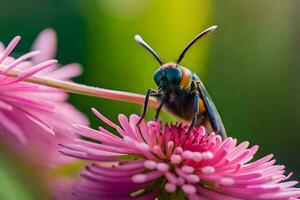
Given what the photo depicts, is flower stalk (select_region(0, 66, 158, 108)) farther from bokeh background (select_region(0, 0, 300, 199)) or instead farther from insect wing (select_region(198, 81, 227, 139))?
bokeh background (select_region(0, 0, 300, 199))

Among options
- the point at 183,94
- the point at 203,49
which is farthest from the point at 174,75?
the point at 203,49

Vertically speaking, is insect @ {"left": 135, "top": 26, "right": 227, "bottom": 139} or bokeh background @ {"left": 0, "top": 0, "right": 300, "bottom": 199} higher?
bokeh background @ {"left": 0, "top": 0, "right": 300, "bottom": 199}

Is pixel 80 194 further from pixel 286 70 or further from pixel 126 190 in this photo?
pixel 286 70

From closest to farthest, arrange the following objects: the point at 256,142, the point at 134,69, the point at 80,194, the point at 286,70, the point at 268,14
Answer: the point at 80,194
the point at 134,69
the point at 256,142
the point at 286,70
the point at 268,14

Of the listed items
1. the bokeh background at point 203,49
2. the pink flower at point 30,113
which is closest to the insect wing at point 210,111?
the pink flower at point 30,113

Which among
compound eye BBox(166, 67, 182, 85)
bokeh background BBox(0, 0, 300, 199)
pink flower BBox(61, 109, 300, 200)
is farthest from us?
bokeh background BBox(0, 0, 300, 199)

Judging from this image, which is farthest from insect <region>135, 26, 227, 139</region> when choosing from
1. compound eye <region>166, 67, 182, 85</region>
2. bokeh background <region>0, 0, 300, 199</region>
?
bokeh background <region>0, 0, 300, 199</region>

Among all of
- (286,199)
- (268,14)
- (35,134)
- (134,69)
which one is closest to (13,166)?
(35,134)
